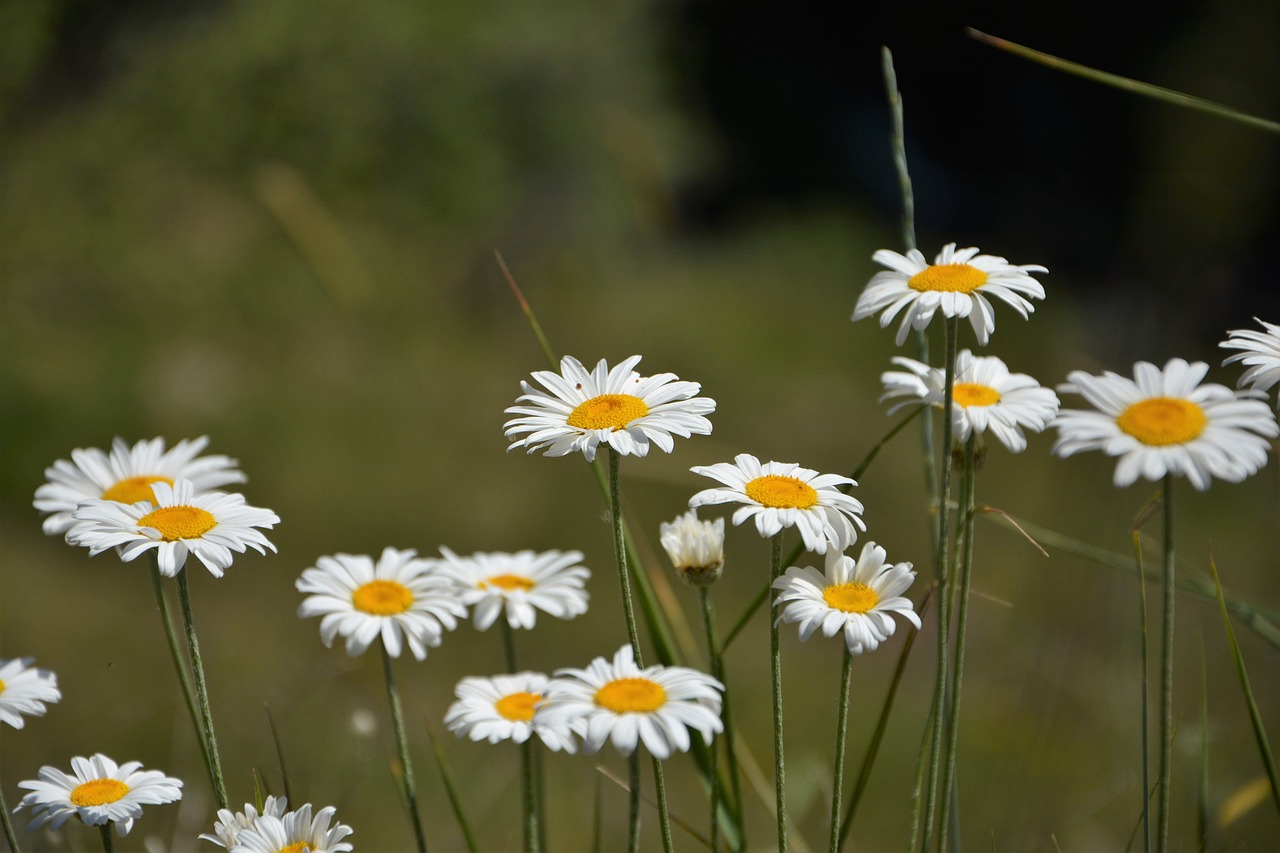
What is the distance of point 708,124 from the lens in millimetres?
3303

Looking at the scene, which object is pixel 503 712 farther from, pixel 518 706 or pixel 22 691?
pixel 22 691

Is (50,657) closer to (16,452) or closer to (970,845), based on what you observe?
(16,452)

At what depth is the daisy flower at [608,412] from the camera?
0.49 meters

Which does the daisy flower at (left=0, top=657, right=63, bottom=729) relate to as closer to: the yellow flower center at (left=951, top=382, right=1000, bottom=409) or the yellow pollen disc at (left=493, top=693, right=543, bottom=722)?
the yellow pollen disc at (left=493, top=693, right=543, bottom=722)

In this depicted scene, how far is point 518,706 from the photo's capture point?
572 mm

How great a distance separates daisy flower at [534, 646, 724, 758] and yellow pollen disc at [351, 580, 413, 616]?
145mm

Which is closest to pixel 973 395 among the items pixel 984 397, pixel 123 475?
pixel 984 397

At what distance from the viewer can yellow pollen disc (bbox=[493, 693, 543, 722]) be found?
0.56 m

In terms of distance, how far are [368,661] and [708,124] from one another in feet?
7.50

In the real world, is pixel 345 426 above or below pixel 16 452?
above

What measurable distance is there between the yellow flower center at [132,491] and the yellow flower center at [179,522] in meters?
0.09

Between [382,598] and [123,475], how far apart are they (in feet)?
0.68

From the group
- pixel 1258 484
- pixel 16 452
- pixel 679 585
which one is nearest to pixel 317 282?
pixel 16 452

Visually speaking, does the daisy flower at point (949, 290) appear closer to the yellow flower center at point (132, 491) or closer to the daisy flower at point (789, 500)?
the daisy flower at point (789, 500)
